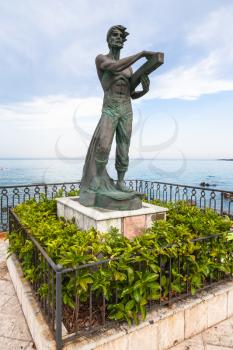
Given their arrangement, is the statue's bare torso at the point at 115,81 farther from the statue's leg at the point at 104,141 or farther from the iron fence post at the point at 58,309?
the iron fence post at the point at 58,309

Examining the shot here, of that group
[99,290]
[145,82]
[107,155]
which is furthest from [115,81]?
[99,290]

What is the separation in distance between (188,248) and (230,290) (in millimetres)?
977

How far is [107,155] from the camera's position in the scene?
14.9 feet

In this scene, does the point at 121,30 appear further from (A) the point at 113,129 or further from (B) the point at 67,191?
(B) the point at 67,191

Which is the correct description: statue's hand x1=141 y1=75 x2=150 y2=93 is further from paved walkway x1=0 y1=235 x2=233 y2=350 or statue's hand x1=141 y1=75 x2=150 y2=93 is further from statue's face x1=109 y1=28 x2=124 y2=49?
paved walkway x1=0 y1=235 x2=233 y2=350

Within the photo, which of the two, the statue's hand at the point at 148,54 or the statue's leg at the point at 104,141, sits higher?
the statue's hand at the point at 148,54

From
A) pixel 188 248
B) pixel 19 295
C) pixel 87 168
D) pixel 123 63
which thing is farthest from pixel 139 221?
pixel 123 63

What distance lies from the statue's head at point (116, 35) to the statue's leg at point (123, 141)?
1.02 m

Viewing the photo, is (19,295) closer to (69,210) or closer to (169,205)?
(69,210)

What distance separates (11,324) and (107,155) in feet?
9.38

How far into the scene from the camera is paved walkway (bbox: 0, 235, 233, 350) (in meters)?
2.92

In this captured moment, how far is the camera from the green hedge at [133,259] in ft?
8.92

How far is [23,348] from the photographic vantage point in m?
2.86

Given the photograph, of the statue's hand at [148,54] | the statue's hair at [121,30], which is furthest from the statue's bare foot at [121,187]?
the statue's hair at [121,30]
